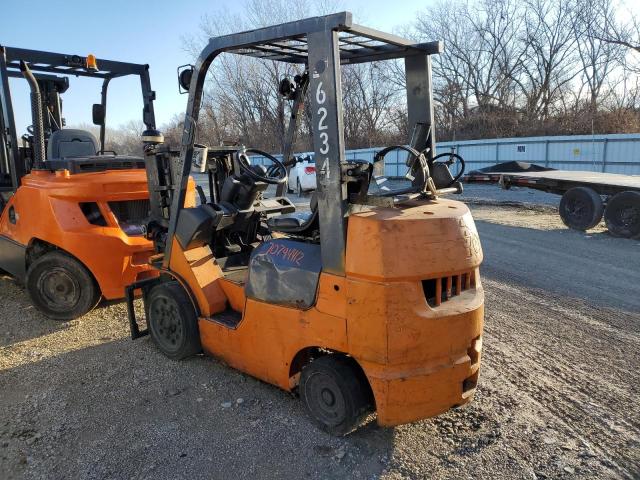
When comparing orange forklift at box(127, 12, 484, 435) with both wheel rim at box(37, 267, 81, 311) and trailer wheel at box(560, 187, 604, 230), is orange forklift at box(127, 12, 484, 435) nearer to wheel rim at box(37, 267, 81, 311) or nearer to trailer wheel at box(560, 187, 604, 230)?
wheel rim at box(37, 267, 81, 311)

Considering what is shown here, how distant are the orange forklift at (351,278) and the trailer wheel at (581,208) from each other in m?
7.61

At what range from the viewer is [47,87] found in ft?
21.5

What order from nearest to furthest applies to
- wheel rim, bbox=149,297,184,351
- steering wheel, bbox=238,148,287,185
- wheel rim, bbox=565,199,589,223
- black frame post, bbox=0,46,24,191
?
steering wheel, bbox=238,148,287,185 < wheel rim, bbox=149,297,184,351 < black frame post, bbox=0,46,24,191 < wheel rim, bbox=565,199,589,223

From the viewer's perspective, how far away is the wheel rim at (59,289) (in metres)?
5.13

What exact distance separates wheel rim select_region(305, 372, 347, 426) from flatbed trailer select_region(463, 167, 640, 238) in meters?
8.24

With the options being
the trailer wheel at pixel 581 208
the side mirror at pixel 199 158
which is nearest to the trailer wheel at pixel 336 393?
the side mirror at pixel 199 158

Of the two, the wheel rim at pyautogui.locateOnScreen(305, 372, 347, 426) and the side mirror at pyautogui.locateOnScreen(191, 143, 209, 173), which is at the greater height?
the side mirror at pyautogui.locateOnScreen(191, 143, 209, 173)

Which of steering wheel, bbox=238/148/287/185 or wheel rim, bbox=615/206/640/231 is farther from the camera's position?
wheel rim, bbox=615/206/640/231

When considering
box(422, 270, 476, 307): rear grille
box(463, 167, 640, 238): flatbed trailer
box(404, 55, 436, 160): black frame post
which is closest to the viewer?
box(422, 270, 476, 307): rear grille

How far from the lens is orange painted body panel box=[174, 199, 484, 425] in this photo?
268 centimetres

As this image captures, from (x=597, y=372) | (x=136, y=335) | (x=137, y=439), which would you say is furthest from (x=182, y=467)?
(x=597, y=372)

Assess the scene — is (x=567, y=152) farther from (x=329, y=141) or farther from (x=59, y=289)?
(x=329, y=141)

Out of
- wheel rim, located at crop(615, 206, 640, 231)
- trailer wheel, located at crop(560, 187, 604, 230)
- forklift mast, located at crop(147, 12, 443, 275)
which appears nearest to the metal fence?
trailer wheel, located at crop(560, 187, 604, 230)

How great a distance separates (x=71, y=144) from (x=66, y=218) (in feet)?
4.95
